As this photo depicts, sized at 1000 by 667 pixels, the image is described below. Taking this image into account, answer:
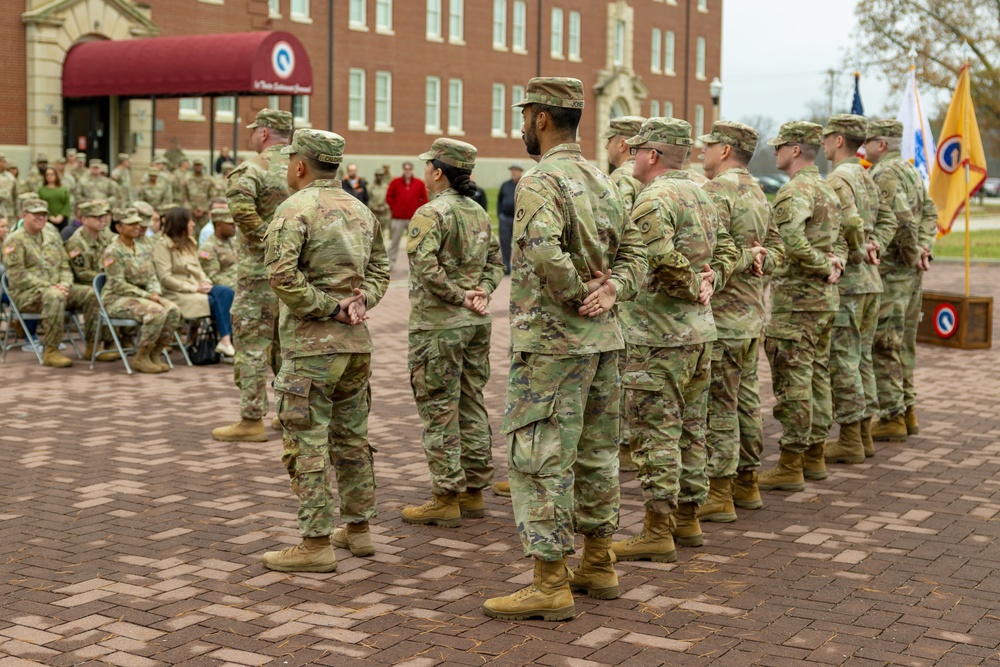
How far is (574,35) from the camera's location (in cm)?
5856

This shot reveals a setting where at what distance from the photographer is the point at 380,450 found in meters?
9.32

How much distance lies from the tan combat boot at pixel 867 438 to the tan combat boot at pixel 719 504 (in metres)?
2.33

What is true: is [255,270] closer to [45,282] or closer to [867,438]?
[45,282]

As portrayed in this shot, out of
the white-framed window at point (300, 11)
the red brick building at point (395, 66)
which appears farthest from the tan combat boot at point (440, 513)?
the white-framed window at point (300, 11)

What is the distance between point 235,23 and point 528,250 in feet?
111

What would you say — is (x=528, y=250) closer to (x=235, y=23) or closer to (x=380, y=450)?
(x=380, y=450)

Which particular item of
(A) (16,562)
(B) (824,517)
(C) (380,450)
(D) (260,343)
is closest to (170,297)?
(D) (260,343)

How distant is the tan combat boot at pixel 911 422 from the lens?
1029 cm

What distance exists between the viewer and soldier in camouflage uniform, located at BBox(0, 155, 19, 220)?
23562mm

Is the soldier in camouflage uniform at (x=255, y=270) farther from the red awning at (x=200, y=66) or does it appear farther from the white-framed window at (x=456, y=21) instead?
the white-framed window at (x=456, y=21)

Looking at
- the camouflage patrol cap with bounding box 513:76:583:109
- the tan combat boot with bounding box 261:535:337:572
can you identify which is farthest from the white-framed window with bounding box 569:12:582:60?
the camouflage patrol cap with bounding box 513:76:583:109

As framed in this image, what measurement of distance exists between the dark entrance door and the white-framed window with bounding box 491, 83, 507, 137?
23.8m

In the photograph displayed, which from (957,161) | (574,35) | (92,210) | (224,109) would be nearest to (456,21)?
(574,35)

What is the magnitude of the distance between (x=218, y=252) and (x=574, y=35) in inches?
1839
